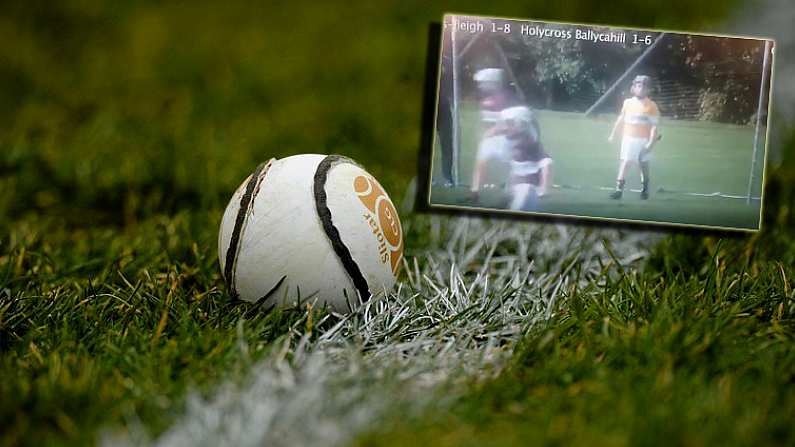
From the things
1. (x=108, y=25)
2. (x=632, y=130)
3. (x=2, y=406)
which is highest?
(x=108, y=25)

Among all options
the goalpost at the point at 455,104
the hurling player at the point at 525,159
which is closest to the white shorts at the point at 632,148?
the hurling player at the point at 525,159

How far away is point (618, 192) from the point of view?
348 cm

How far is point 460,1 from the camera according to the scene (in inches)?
325

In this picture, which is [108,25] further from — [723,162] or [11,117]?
[723,162]

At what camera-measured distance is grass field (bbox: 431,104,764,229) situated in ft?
11.4

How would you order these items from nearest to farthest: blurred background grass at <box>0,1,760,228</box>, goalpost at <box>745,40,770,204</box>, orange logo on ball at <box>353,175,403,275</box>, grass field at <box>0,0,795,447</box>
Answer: grass field at <box>0,0,795,447</box> → orange logo on ball at <box>353,175,403,275</box> → goalpost at <box>745,40,770,204</box> → blurred background grass at <box>0,1,760,228</box>

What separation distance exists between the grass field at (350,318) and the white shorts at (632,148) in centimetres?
8

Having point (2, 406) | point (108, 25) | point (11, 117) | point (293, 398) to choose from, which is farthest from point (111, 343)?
point (108, 25)

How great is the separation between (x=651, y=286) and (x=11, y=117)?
14.8ft

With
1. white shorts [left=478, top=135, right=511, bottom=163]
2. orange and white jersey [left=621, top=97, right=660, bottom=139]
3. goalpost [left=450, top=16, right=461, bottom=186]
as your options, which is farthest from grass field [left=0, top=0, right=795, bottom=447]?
goalpost [left=450, top=16, right=461, bottom=186]

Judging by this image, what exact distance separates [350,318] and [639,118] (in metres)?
1.40

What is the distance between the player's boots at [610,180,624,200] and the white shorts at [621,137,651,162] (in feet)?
0.31

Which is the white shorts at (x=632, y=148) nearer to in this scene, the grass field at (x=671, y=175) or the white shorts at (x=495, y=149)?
the grass field at (x=671, y=175)

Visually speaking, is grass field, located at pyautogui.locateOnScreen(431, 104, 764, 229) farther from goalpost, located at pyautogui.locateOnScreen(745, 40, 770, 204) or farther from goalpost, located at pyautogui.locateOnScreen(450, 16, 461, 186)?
goalpost, located at pyautogui.locateOnScreen(450, 16, 461, 186)
